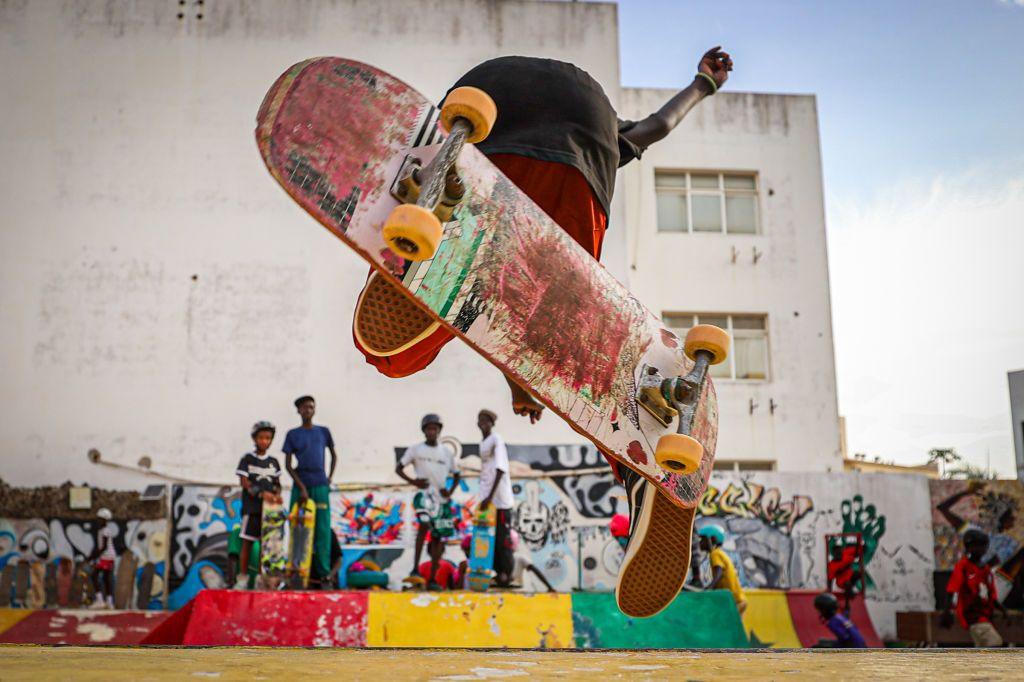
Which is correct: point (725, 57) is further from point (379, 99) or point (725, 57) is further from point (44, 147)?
point (44, 147)

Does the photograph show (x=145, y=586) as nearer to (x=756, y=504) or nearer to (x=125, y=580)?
(x=125, y=580)

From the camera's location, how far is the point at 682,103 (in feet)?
12.2

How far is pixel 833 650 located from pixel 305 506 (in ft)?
21.6

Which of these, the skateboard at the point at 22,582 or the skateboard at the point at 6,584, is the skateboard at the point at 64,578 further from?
the skateboard at the point at 6,584

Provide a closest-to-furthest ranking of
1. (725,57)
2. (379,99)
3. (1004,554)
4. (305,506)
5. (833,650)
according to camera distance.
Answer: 1. (833,650)
2. (379,99)
3. (725,57)
4. (305,506)
5. (1004,554)

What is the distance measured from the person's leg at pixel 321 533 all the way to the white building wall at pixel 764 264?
1105cm

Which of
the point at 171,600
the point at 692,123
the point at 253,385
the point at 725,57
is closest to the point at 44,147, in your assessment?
the point at 253,385

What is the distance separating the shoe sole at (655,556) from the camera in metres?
3.31

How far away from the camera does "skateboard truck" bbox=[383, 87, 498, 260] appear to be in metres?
2.18

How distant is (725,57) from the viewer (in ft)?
13.2

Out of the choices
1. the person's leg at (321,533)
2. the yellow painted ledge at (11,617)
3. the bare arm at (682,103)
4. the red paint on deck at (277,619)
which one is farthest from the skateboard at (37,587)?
the bare arm at (682,103)

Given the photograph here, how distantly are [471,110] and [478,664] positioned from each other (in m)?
1.34

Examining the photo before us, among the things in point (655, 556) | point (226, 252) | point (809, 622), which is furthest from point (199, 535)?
point (655, 556)

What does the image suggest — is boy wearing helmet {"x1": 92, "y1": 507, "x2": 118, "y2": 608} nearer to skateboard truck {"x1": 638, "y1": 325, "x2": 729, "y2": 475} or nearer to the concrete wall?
the concrete wall
